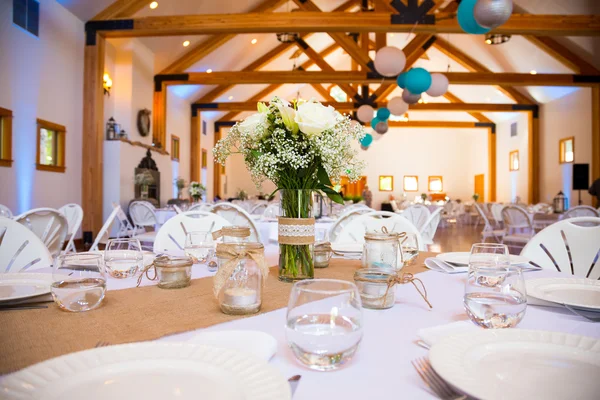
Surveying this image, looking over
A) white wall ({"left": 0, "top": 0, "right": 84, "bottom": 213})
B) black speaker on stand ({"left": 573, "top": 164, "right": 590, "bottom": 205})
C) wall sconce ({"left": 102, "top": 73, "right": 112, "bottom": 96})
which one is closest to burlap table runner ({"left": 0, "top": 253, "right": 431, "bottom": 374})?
white wall ({"left": 0, "top": 0, "right": 84, "bottom": 213})

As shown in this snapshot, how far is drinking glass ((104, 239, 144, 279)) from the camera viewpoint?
3.86ft

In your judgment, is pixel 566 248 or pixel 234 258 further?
pixel 566 248

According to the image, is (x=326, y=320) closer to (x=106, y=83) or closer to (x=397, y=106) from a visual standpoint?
(x=397, y=106)

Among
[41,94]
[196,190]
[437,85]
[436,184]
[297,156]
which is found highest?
[437,85]

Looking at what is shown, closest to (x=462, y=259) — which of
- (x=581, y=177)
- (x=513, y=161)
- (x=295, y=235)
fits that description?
(x=295, y=235)

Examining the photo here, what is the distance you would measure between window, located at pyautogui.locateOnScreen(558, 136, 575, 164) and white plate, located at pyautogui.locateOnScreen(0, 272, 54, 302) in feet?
43.9

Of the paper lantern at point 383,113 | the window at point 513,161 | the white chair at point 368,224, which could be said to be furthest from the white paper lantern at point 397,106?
the window at point 513,161

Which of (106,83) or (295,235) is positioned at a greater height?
(106,83)

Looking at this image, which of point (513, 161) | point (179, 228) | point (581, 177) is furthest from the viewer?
point (513, 161)

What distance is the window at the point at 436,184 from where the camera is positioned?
1950cm

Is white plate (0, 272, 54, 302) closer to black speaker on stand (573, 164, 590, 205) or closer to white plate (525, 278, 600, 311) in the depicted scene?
white plate (525, 278, 600, 311)

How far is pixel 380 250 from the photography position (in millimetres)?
1065

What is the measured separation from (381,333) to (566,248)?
1.37m

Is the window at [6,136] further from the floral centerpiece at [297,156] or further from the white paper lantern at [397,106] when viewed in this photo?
the white paper lantern at [397,106]
